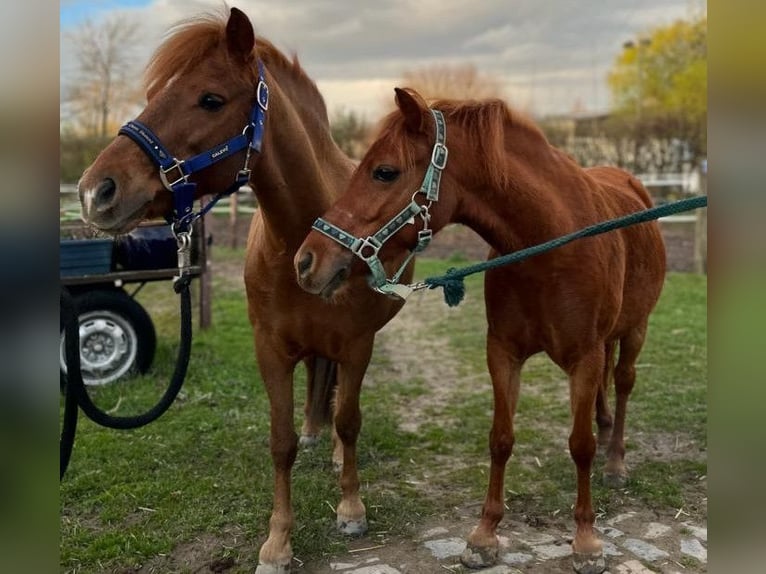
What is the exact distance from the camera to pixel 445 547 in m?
2.92

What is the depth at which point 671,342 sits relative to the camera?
6586 mm

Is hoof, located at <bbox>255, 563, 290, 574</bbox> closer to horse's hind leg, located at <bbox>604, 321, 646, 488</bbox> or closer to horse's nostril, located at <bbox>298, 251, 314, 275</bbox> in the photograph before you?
horse's nostril, located at <bbox>298, 251, 314, 275</bbox>

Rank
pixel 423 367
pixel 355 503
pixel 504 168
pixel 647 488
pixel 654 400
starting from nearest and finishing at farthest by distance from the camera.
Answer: pixel 504 168
pixel 355 503
pixel 647 488
pixel 654 400
pixel 423 367

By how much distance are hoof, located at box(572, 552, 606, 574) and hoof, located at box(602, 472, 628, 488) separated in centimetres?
90

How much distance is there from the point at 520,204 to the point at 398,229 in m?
0.55

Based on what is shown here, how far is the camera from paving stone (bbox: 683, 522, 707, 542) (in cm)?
298

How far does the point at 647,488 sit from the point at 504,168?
82.8 inches

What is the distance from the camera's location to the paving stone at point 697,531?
298 centimetres

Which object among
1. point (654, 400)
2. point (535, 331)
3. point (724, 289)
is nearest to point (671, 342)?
point (654, 400)

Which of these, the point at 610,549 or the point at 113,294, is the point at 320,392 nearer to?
the point at 610,549

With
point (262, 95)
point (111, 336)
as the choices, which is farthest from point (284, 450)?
point (111, 336)

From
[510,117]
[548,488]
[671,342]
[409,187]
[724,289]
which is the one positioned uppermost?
[510,117]

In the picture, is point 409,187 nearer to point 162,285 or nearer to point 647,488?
point 647,488

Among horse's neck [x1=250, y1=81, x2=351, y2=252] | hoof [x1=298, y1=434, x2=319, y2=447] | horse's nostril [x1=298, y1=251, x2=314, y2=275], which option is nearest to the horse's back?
horse's neck [x1=250, y1=81, x2=351, y2=252]
